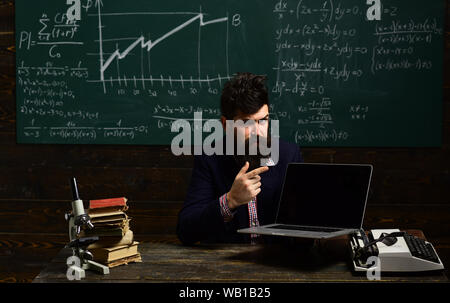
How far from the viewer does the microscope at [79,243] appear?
4.41ft

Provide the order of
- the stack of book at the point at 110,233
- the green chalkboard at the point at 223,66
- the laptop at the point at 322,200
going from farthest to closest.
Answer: the green chalkboard at the point at 223,66
the laptop at the point at 322,200
the stack of book at the point at 110,233

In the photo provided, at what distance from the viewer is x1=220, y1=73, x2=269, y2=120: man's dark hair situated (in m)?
1.83

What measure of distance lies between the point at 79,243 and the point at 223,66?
5.85ft

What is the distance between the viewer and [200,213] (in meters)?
1.71

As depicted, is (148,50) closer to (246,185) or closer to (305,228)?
(246,185)

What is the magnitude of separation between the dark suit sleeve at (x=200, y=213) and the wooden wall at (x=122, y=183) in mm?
1012

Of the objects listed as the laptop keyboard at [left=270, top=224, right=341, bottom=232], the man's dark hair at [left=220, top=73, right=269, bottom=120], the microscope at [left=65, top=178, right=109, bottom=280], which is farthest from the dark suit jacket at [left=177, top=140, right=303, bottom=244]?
the microscope at [left=65, top=178, right=109, bottom=280]

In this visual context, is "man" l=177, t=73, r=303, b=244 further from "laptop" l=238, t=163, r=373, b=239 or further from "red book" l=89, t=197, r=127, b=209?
"red book" l=89, t=197, r=127, b=209

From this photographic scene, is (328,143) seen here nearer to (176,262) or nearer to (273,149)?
(273,149)

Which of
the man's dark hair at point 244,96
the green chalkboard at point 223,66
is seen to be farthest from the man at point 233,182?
the green chalkboard at point 223,66

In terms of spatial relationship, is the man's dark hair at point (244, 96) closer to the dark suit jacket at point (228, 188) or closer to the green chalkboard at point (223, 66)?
the dark suit jacket at point (228, 188)
